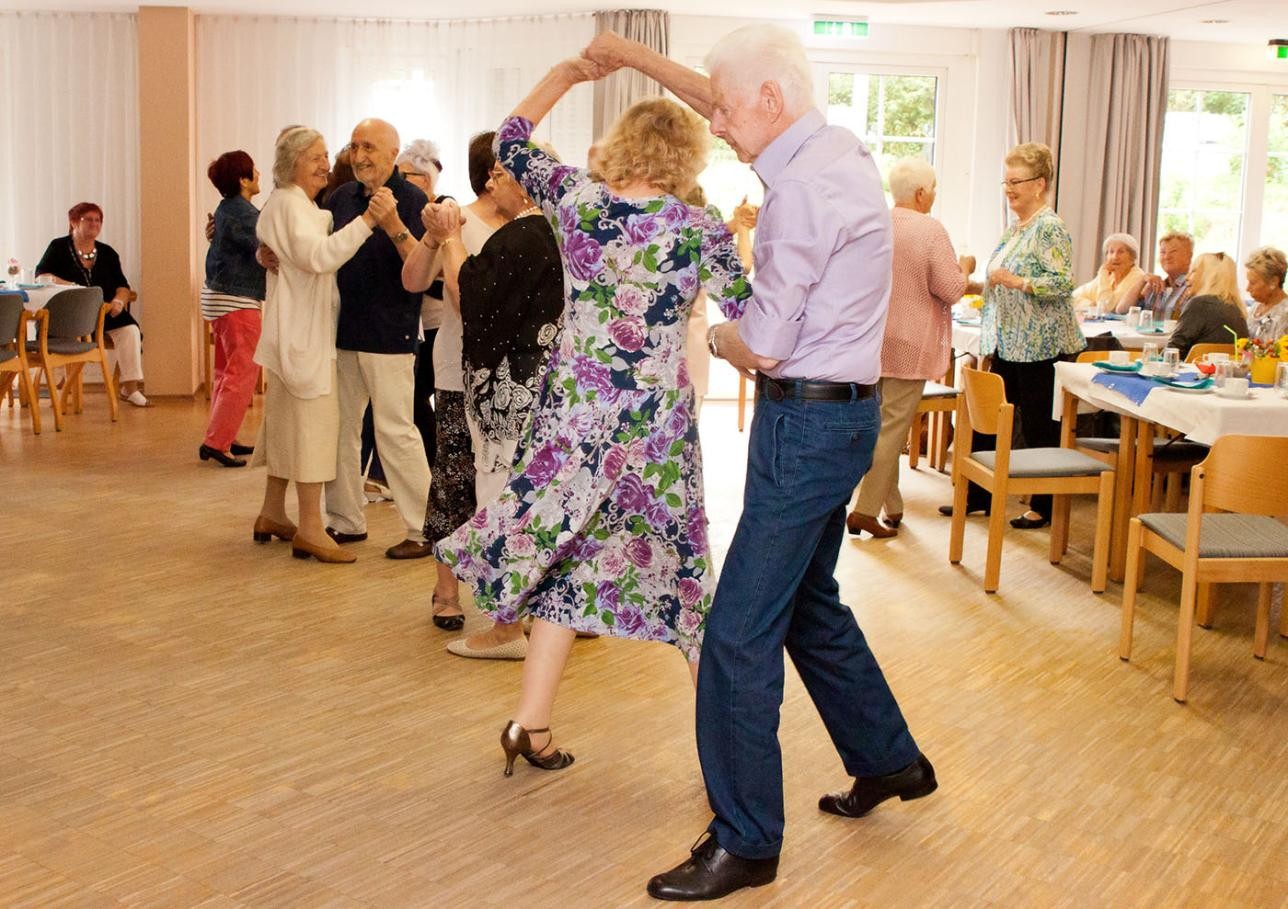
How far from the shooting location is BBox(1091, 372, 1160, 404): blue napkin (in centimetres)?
511

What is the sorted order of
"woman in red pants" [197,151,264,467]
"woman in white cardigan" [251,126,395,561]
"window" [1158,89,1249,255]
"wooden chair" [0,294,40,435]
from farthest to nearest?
"window" [1158,89,1249,255] < "wooden chair" [0,294,40,435] < "woman in red pants" [197,151,264,467] < "woman in white cardigan" [251,126,395,561]

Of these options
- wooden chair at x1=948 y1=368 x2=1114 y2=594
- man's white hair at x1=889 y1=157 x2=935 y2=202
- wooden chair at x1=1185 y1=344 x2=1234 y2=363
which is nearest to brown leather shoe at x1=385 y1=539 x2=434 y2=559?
wooden chair at x1=948 y1=368 x2=1114 y2=594

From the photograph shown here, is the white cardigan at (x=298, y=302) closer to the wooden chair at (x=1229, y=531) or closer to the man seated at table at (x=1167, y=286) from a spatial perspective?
the wooden chair at (x=1229, y=531)

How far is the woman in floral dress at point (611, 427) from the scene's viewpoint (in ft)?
10.0

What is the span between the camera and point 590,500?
320 cm

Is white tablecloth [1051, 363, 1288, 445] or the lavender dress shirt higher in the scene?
the lavender dress shirt

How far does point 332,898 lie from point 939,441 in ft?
18.0

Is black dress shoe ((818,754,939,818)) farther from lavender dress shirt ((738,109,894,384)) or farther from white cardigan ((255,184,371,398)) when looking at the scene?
white cardigan ((255,184,371,398))

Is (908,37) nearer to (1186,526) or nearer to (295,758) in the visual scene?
(1186,526)

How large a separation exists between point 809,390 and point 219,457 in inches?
214

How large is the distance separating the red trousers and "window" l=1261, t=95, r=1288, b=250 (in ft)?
28.0

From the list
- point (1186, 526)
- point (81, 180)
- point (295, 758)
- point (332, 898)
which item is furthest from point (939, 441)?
point (81, 180)

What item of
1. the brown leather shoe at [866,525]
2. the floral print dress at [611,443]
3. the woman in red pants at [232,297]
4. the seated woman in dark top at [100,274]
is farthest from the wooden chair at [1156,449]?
the seated woman in dark top at [100,274]

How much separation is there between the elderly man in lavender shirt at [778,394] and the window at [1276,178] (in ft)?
34.2
